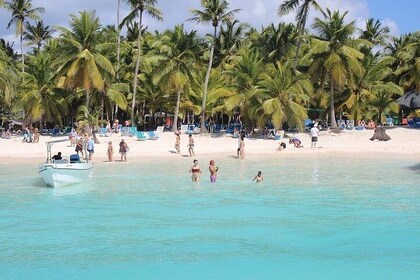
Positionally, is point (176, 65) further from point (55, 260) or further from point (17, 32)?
point (55, 260)

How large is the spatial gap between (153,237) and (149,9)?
31.0 meters

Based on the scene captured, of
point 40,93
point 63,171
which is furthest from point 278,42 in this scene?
point 63,171

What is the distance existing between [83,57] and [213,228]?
24246mm

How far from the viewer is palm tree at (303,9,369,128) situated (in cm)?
3750

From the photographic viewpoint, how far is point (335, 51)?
3797cm

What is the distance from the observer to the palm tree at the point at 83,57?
1378 inches

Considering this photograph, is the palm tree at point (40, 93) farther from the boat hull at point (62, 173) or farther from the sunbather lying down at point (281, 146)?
the boat hull at point (62, 173)

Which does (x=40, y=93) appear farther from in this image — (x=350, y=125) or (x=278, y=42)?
(x=350, y=125)

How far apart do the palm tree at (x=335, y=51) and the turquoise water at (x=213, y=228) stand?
16.3 m

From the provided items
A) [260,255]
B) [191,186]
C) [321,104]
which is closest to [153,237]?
[260,255]

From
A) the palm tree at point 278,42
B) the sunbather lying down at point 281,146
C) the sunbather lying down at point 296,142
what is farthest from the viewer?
the palm tree at point 278,42

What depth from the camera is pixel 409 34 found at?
173 ft

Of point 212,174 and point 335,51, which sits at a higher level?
point 335,51

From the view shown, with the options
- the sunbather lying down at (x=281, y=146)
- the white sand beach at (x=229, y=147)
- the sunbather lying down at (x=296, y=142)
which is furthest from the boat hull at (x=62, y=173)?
the sunbather lying down at (x=296, y=142)
